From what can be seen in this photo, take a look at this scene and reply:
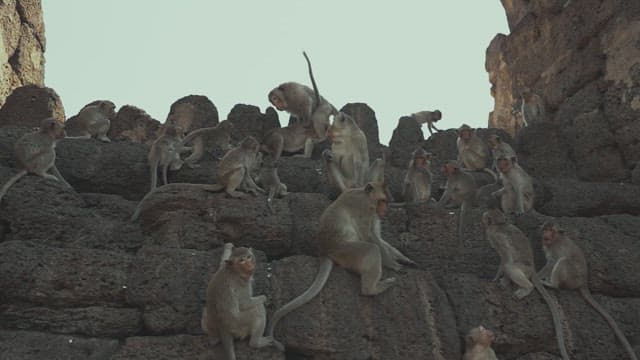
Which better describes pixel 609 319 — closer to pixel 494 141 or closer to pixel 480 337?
pixel 480 337

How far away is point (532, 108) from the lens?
15.4m

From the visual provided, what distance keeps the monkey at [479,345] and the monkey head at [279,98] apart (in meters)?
6.35

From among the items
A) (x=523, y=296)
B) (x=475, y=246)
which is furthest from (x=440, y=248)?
(x=523, y=296)

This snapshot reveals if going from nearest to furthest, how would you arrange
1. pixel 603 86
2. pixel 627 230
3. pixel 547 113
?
pixel 627 230
pixel 603 86
pixel 547 113

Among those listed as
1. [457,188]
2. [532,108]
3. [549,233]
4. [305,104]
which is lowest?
[549,233]

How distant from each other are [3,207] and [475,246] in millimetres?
5180

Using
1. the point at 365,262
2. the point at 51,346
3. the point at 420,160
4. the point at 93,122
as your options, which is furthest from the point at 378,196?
the point at 93,122

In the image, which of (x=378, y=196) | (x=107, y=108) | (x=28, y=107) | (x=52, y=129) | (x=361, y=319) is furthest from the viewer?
(x=28, y=107)

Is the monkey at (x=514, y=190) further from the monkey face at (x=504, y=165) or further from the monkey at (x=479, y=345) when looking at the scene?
the monkey at (x=479, y=345)

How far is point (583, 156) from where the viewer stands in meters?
13.3

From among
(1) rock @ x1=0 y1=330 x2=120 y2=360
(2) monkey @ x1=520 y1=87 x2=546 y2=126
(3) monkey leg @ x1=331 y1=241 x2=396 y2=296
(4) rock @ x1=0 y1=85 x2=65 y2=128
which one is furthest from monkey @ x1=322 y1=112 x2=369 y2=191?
(2) monkey @ x1=520 y1=87 x2=546 y2=126

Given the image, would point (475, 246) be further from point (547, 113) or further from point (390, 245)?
point (547, 113)

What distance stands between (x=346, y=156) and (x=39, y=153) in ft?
12.7

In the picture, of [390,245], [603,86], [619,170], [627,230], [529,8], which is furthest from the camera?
[529,8]
